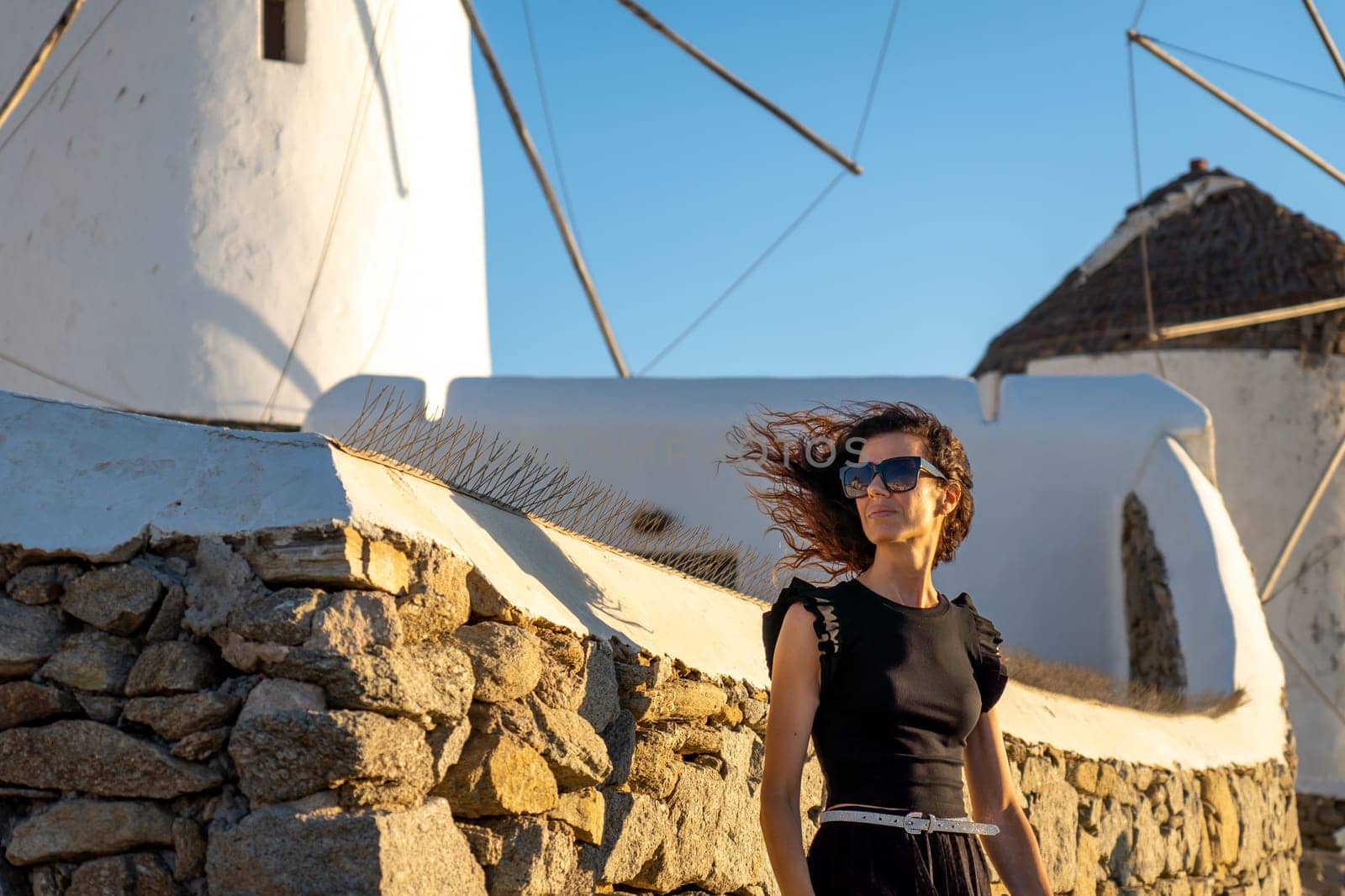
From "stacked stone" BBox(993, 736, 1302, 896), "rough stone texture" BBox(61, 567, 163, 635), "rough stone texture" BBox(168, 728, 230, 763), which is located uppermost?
"rough stone texture" BBox(61, 567, 163, 635)

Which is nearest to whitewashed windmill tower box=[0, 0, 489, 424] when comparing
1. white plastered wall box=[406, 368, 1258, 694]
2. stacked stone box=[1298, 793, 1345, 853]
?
white plastered wall box=[406, 368, 1258, 694]

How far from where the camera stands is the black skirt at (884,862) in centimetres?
210

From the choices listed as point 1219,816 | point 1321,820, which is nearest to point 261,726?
point 1219,816

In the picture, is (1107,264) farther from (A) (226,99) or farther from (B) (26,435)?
(B) (26,435)

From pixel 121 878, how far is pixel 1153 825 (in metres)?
3.95

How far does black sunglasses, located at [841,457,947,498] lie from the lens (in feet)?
7.68

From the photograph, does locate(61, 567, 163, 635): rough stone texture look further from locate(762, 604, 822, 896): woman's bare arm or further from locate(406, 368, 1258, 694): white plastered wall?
locate(406, 368, 1258, 694): white plastered wall

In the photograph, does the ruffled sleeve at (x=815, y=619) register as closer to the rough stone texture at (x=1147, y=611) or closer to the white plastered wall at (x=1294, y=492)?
the rough stone texture at (x=1147, y=611)

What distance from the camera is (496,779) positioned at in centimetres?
226

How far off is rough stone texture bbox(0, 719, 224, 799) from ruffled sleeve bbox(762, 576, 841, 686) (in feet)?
2.66

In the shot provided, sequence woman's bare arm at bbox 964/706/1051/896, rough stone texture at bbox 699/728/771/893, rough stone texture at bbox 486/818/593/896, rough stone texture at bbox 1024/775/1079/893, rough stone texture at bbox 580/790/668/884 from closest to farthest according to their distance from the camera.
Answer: rough stone texture at bbox 486/818/593/896 → woman's bare arm at bbox 964/706/1051/896 → rough stone texture at bbox 580/790/668/884 → rough stone texture at bbox 699/728/771/893 → rough stone texture at bbox 1024/775/1079/893

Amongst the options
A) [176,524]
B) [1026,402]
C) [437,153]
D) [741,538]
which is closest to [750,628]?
[176,524]

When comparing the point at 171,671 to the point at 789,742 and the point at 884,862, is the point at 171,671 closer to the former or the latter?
the point at 789,742

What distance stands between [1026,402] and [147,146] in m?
4.66
